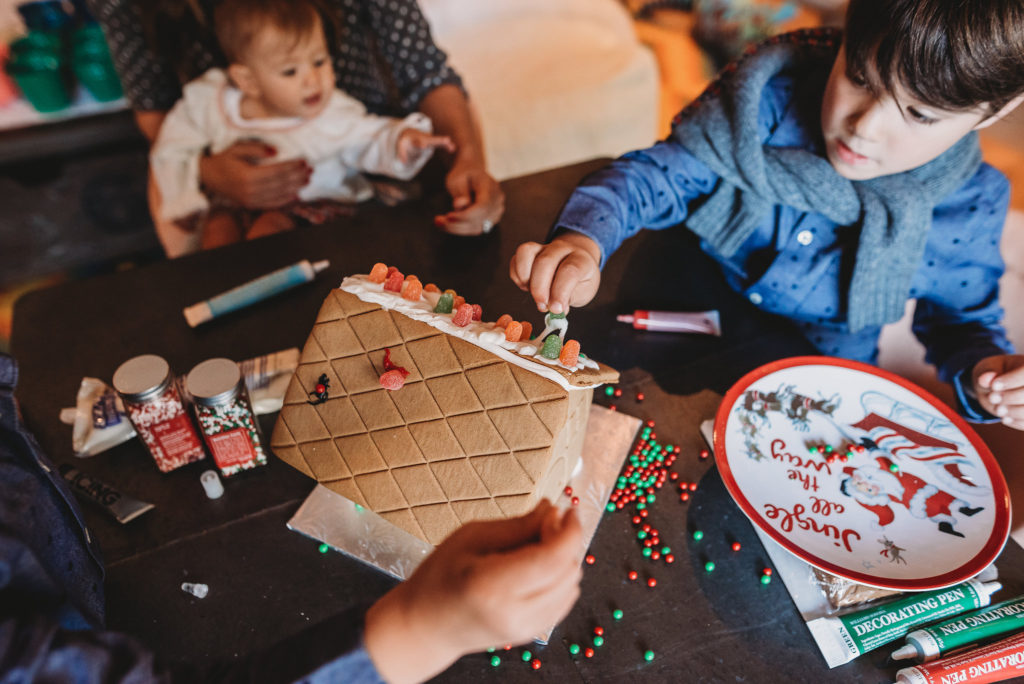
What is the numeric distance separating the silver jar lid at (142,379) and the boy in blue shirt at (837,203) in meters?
0.43

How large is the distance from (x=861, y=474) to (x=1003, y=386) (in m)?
0.25

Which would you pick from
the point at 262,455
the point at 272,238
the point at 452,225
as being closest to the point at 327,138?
the point at 272,238

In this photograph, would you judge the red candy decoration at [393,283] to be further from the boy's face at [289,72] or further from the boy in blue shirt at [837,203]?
the boy's face at [289,72]

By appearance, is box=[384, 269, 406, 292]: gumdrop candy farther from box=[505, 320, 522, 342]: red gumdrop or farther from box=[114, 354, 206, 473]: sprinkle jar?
box=[114, 354, 206, 473]: sprinkle jar

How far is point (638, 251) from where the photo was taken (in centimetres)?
102

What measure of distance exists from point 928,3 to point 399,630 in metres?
0.86

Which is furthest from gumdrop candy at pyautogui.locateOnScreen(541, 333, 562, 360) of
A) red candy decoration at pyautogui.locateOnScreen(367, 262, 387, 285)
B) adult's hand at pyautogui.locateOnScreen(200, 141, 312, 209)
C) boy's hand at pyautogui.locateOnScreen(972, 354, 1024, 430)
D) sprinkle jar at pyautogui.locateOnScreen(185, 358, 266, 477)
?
adult's hand at pyautogui.locateOnScreen(200, 141, 312, 209)

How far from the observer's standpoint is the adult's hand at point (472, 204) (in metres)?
1.01

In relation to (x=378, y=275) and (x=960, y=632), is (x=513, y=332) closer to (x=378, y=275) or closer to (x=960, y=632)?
(x=378, y=275)

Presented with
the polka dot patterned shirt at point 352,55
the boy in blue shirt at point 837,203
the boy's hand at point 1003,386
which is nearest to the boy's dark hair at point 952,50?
the boy in blue shirt at point 837,203

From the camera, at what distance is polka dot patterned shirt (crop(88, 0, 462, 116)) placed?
131cm

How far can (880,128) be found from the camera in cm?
77

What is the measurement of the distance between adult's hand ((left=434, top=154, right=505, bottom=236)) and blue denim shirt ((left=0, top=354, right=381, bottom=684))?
63 centimetres

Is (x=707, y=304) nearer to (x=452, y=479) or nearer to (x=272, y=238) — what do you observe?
(x=452, y=479)
